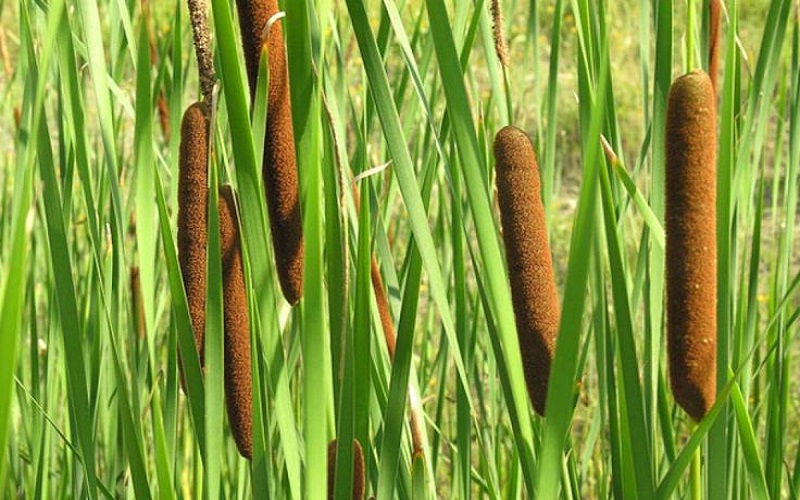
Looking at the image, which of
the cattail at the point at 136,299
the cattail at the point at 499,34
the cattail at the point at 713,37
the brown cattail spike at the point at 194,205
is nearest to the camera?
the brown cattail spike at the point at 194,205

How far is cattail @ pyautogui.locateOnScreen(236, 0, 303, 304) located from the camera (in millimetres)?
616

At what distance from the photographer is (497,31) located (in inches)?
Result: 31.5

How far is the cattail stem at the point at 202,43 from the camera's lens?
620mm

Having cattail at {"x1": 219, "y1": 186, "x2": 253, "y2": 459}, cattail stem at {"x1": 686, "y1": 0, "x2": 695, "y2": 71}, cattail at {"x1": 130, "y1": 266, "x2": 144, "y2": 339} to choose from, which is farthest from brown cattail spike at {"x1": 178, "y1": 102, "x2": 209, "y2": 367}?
cattail at {"x1": 130, "y1": 266, "x2": 144, "y2": 339}

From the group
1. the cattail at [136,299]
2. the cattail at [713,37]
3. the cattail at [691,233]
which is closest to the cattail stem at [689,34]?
the cattail at [691,233]

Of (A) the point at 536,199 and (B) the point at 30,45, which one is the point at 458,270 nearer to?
(A) the point at 536,199

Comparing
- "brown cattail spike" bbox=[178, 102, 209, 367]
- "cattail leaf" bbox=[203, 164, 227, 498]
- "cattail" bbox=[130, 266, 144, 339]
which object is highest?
"cattail" bbox=[130, 266, 144, 339]

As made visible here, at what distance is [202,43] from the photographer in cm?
62

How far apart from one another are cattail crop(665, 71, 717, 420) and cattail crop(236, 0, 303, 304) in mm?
202

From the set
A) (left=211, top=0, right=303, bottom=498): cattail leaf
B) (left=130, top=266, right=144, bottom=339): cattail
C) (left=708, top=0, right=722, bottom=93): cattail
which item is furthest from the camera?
(left=130, top=266, right=144, bottom=339): cattail

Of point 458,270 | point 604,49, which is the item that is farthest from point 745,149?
point 604,49

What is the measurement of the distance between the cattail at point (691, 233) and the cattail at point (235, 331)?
242mm

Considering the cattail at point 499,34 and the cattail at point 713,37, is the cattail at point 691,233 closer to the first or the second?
the cattail at point 499,34

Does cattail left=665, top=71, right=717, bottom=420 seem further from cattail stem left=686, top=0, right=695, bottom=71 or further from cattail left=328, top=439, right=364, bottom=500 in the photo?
cattail left=328, top=439, right=364, bottom=500
